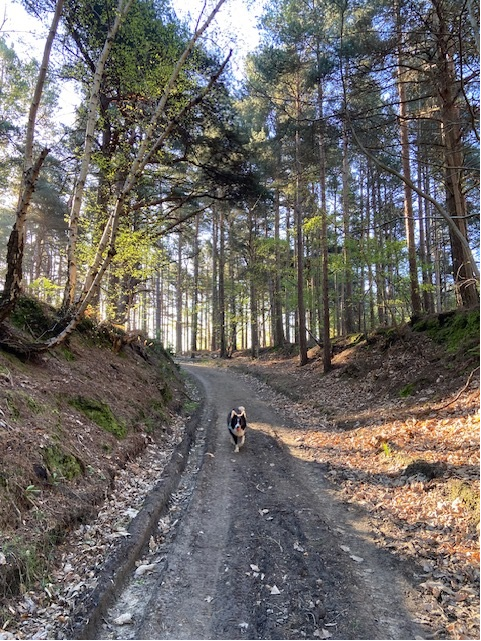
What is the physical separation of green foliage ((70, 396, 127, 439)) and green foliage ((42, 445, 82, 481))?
1.64 metres

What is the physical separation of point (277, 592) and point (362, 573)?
975mm

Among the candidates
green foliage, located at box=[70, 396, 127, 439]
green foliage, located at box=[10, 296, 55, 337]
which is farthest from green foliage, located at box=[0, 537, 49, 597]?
green foliage, located at box=[10, 296, 55, 337]

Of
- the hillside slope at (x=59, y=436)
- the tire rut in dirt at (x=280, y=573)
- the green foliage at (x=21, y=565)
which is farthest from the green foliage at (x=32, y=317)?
the tire rut in dirt at (x=280, y=573)

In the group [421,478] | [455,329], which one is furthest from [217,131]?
[421,478]

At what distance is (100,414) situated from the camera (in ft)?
23.2

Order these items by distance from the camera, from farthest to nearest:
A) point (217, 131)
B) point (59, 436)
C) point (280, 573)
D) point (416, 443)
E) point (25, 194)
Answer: point (217, 131), point (416, 443), point (25, 194), point (59, 436), point (280, 573)

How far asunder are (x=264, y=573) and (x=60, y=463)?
2.84 metres

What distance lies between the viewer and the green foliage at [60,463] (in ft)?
15.2

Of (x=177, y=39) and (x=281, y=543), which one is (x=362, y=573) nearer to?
(x=281, y=543)

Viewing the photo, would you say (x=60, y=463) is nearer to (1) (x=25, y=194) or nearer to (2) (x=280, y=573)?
Result: (2) (x=280, y=573)

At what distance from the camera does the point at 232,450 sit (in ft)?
27.5

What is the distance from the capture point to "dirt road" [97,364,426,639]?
3.20 m

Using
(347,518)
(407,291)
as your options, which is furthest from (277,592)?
(407,291)

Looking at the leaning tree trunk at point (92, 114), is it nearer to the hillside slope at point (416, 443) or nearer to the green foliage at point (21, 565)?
the green foliage at point (21, 565)
